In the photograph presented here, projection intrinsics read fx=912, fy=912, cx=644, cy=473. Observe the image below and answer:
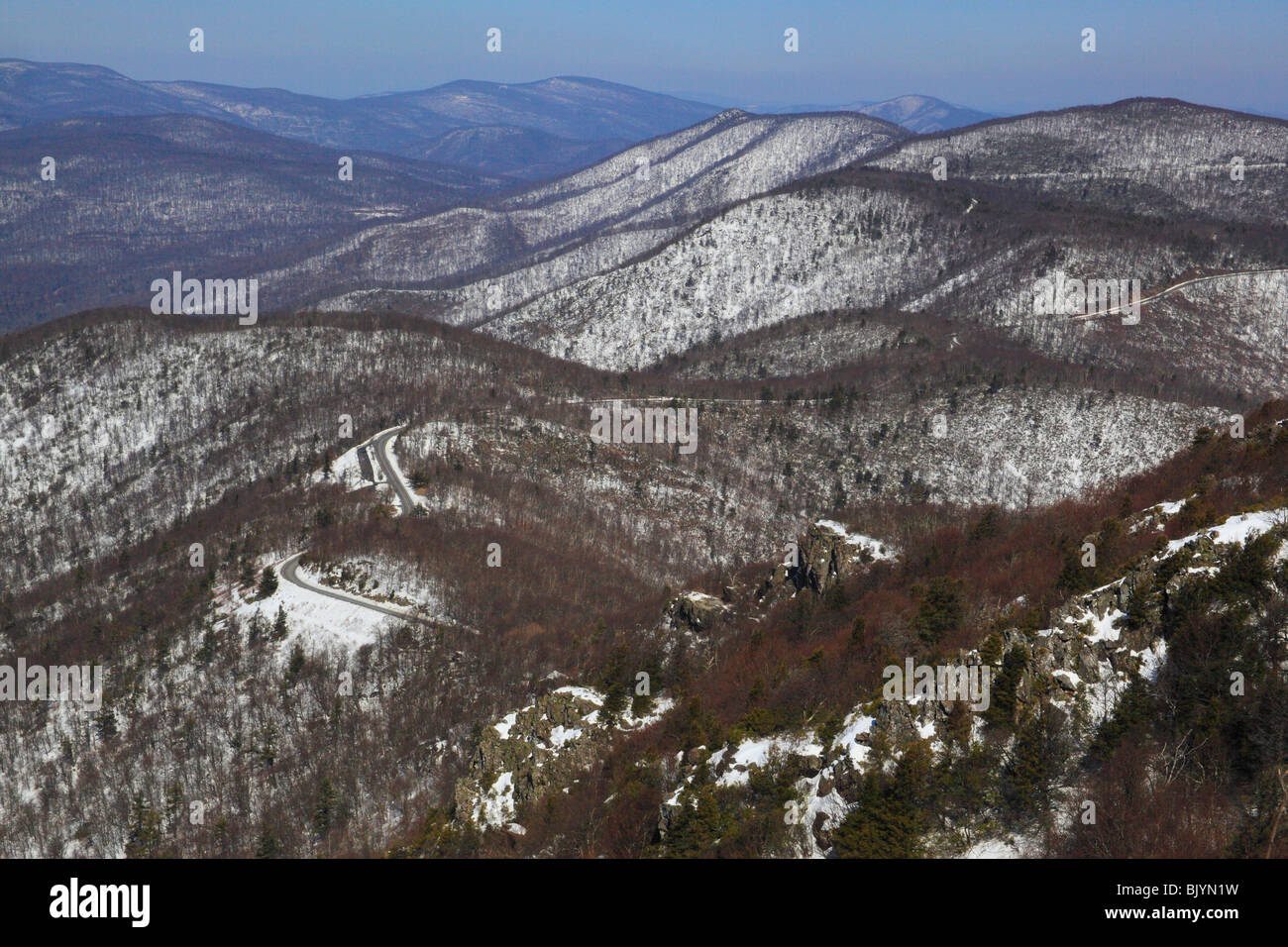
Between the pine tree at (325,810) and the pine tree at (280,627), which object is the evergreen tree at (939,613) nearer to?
the pine tree at (325,810)

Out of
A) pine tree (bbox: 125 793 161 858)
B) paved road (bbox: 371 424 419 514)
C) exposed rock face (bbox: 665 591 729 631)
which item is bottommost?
pine tree (bbox: 125 793 161 858)

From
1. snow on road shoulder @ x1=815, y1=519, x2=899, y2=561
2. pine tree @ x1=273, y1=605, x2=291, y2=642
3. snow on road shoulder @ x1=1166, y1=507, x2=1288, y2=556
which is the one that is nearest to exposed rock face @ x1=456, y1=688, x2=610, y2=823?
snow on road shoulder @ x1=815, y1=519, x2=899, y2=561

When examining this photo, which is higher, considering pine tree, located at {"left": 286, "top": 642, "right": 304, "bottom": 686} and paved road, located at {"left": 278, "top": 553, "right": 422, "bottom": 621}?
paved road, located at {"left": 278, "top": 553, "right": 422, "bottom": 621}

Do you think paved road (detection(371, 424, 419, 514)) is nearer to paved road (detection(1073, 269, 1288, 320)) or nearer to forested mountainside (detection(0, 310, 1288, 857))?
forested mountainside (detection(0, 310, 1288, 857))

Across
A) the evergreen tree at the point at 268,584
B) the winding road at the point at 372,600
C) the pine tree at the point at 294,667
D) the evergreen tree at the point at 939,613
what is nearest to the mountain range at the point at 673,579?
the evergreen tree at the point at 939,613

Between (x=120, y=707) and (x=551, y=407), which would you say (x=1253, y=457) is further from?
(x=551, y=407)

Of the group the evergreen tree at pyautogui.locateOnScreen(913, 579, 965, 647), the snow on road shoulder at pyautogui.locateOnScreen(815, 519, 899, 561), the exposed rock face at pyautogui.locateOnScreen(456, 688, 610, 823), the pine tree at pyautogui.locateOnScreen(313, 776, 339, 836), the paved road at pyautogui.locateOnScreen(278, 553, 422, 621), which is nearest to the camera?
the evergreen tree at pyautogui.locateOnScreen(913, 579, 965, 647)

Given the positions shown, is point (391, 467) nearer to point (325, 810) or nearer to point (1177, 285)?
point (325, 810)

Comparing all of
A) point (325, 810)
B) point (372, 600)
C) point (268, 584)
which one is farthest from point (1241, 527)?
point (268, 584)
